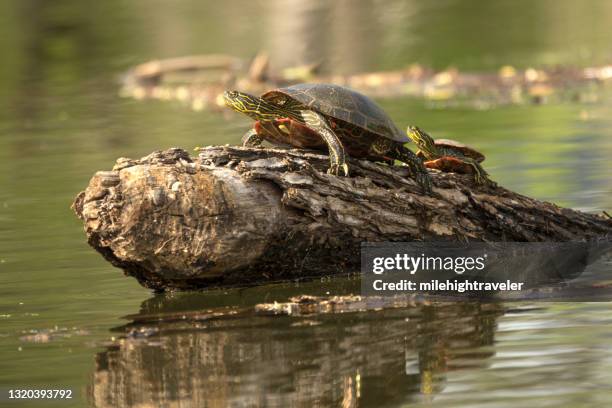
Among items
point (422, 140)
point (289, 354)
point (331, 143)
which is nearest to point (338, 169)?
point (331, 143)

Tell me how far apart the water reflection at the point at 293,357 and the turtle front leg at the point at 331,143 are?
1051 millimetres

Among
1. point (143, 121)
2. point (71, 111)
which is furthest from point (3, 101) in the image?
point (143, 121)

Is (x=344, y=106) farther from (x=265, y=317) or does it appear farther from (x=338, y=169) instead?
(x=265, y=317)

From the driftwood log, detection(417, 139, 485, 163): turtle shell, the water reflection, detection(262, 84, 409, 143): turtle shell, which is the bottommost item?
the water reflection

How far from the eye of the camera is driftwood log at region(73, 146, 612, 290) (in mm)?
6945

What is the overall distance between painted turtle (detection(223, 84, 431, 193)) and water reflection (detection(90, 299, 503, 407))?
1.20 m

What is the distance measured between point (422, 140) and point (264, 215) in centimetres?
124

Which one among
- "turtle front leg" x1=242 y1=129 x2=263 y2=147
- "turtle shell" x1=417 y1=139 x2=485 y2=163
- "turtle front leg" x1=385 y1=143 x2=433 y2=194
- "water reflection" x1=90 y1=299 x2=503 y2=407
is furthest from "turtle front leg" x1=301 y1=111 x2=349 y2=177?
"water reflection" x1=90 y1=299 x2=503 y2=407

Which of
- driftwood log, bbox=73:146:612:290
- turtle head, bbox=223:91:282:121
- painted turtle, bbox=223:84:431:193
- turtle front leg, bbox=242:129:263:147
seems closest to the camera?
driftwood log, bbox=73:146:612:290

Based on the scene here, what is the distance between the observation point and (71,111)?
65.6 feet

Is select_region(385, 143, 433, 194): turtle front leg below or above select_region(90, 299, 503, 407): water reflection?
above

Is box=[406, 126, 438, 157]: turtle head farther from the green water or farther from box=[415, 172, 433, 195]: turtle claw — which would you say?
the green water

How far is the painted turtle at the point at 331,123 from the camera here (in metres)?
7.39

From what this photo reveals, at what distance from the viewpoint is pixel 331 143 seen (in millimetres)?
7262
